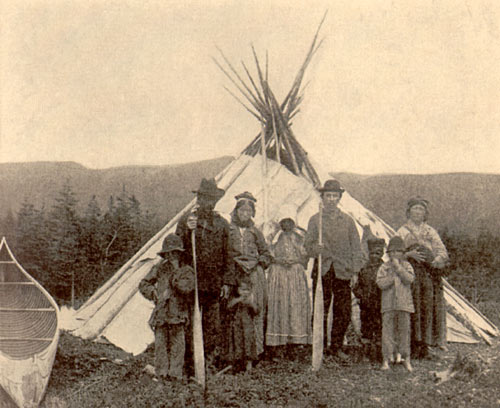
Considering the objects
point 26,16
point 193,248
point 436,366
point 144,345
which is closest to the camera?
point 193,248

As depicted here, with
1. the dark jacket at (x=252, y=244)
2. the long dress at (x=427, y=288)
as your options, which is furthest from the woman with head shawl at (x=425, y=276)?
the dark jacket at (x=252, y=244)

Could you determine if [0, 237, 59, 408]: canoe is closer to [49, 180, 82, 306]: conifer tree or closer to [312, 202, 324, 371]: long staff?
[49, 180, 82, 306]: conifer tree

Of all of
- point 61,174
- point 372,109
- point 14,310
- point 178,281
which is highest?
point 372,109

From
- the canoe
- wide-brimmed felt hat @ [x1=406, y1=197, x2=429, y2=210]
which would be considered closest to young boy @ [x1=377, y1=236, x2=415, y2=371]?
wide-brimmed felt hat @ [x1=406, y1=197, x2=429, y2=210]

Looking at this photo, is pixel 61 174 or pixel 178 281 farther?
pixel 61 174

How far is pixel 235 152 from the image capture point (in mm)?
6398

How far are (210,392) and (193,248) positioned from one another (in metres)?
1.20

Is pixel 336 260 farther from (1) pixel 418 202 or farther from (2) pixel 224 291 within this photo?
(2) pixel 224 291

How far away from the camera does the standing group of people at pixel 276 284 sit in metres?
4.34

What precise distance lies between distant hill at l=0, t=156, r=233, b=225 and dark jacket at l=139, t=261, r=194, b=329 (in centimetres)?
201

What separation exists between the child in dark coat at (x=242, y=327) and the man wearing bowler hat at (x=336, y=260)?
2.38 feet

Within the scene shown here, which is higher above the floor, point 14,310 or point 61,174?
point 61,174

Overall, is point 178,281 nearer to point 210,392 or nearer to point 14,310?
point 210,392

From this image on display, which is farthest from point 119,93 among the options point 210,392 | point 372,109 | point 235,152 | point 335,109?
point 210,392
